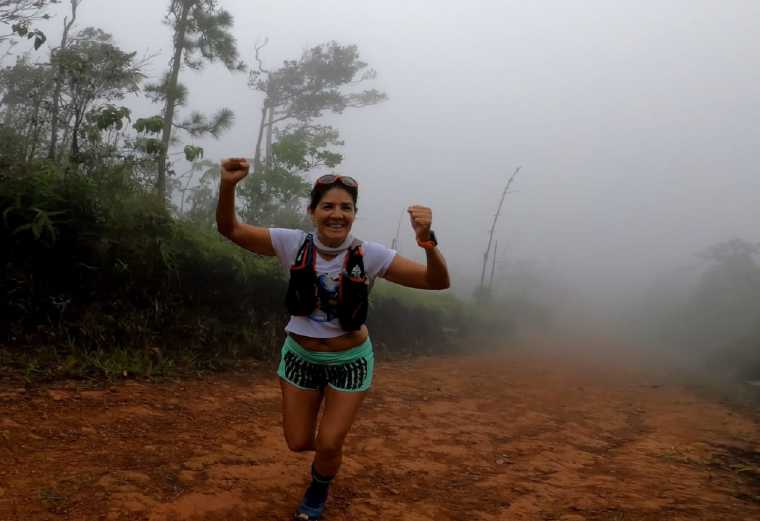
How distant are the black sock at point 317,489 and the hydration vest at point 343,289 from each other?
91 cm

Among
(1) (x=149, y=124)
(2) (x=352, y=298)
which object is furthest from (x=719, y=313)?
(2) (x=352, y=298)

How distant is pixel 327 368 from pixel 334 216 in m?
0.79

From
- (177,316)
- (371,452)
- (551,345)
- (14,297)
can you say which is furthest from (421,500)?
(551,345)

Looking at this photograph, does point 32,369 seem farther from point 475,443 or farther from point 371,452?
point 475,443

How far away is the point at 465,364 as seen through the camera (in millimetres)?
11992

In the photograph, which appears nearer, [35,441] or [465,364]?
[35,441]

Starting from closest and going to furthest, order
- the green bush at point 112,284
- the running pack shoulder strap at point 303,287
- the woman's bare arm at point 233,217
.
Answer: the woman's bare arm at point 233,217
the running pack shoulder strap at point 303,287
the green bush at point 112,284

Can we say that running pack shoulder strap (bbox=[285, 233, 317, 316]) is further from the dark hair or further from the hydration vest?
the dark hair

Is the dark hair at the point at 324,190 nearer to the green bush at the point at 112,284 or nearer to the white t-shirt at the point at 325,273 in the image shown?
the white t-shirt at the point at 325,273

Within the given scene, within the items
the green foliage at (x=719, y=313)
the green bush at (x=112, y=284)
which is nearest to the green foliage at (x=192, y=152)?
the green bush at (x=112, y=284)

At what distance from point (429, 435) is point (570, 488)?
64.7 inches

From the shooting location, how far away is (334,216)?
8.74 ft

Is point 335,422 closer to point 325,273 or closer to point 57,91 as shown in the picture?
point 325,273

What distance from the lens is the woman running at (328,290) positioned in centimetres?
263
